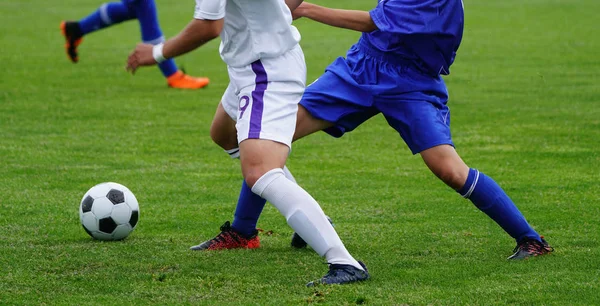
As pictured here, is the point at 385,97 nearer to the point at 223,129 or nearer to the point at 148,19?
the point at 223,129

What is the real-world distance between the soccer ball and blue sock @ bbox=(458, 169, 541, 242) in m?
1.92

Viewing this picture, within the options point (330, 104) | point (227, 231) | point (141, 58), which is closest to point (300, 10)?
point (330, 104)

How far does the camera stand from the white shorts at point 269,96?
4746 mm

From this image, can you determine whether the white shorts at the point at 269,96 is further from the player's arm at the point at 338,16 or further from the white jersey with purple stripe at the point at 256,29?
the player's arm at the point at 338,16

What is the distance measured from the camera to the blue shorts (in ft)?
17.9

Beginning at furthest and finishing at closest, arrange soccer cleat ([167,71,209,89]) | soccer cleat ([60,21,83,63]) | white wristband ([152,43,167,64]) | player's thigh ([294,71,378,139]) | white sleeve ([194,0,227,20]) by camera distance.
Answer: soccer cleat ([167,71,209,89]) < soccer cleat ([60,21,83,63]) < player's thigh ([294,71,378,139]) < white wristband ([152,43,167,64]) < white sleeve ([194,0,227,20])

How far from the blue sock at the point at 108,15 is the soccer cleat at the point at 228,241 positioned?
6.81m

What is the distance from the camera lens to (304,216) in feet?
15.4

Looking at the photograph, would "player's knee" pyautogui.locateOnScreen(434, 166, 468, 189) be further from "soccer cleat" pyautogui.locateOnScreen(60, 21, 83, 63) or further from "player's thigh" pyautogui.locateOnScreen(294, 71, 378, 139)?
"soccer cleat" pyautogui.locateOnScreen(60, 21, 83, 63)

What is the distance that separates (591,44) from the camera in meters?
16.4

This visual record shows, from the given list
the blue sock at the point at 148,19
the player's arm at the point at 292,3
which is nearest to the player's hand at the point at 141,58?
the player's arm at the point at 292,3

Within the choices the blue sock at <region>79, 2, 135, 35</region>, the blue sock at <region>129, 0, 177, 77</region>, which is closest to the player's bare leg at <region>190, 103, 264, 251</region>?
the blue sock at <region>129, 0, 177, 77</region>

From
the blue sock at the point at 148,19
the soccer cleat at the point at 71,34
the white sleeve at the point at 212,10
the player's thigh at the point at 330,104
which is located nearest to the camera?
the white sleeve at the point at 212,10

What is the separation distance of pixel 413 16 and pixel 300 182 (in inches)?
101
